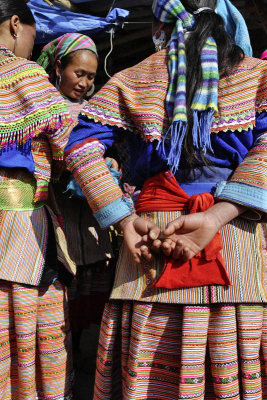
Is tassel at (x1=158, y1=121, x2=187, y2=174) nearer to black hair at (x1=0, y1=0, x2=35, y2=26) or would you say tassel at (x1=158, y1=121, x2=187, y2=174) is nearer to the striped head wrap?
the striped head wrap

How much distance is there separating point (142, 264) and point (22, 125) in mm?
964

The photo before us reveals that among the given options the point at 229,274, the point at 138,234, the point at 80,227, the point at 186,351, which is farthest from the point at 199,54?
the point at 80,227

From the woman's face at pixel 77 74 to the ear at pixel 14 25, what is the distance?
101 centimetres

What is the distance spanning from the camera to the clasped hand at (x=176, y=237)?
1329 millimetres

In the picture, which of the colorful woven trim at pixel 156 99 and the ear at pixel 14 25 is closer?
the colorful woven trim at pixel 156 99

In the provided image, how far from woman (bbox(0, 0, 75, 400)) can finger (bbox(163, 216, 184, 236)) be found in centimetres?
97

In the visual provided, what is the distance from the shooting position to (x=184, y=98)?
4.69 ft

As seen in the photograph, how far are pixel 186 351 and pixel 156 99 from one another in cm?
87

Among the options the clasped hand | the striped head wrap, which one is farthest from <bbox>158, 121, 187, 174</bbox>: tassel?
the clasped hand

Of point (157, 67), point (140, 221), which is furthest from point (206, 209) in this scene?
point (157, 67)

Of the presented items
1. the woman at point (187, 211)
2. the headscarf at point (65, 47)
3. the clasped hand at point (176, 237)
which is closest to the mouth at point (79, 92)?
the headscarf at point (65, 47)

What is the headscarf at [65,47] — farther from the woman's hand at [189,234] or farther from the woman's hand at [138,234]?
the woman's hand at [189,234]

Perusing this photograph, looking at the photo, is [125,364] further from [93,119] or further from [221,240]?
[93,119]

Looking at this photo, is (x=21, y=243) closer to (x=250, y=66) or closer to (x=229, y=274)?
(x=229, y=274)
